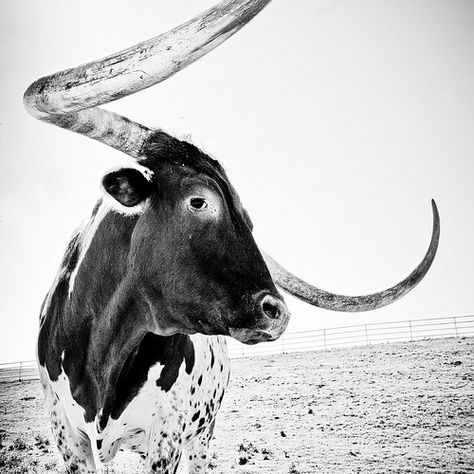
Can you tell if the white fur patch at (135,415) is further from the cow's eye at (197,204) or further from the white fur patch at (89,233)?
the cow's eye at (197,204)

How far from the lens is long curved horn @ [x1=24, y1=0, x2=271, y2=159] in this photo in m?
1.55

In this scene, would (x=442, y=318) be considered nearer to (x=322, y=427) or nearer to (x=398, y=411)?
(x=398, y=411)

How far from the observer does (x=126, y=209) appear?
97.8 inches

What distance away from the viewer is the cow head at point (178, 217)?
6.12 feet

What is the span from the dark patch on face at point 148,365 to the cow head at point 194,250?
0.31 metres

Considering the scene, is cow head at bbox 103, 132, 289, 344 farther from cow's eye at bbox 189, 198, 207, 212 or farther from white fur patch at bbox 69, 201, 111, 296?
white fur patch at bbox 69, 201, 111, 296

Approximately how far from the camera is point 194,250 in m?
2.29

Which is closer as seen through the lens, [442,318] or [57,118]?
[57,118]

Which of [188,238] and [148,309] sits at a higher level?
[188,238]

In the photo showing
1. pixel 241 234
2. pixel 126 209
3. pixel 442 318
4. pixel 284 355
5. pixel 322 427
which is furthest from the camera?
pixel 442 318

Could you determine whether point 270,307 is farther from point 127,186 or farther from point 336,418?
point 336,418

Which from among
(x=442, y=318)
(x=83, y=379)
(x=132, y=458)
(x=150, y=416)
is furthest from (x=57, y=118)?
(x=442, y=318)

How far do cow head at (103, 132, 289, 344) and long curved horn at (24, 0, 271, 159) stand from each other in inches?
16.8

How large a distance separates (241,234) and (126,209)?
60cm
